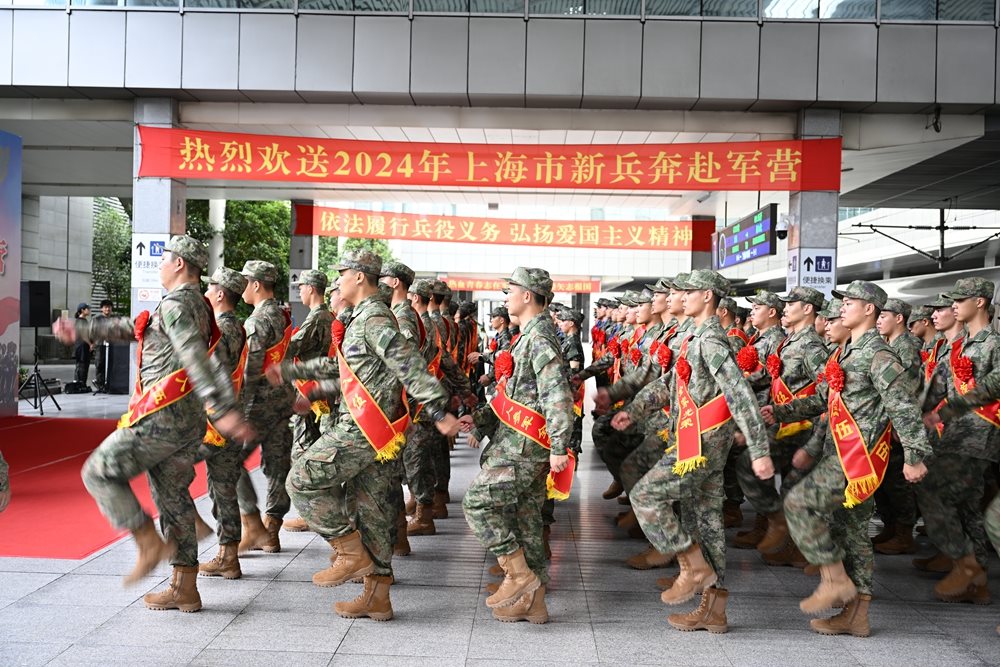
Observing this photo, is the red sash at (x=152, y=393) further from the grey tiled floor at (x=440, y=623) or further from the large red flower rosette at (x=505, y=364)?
the large red flower rosette at (x=505, y=364)

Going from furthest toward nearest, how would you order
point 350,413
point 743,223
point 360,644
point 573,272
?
point 573,272 < point 743,223 < point 350,413 < point 360,644

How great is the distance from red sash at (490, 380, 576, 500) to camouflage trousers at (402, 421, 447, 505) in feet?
6.89

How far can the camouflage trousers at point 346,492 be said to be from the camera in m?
4.29

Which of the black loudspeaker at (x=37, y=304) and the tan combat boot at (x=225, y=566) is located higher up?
the black loudspeaker at (x=37, y=304)

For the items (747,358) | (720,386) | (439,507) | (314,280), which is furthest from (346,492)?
(747,358)

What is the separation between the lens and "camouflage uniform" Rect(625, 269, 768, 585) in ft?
14.4

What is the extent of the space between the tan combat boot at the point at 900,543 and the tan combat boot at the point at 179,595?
4.87 m

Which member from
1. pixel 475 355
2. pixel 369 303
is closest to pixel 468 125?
pixel 475 355

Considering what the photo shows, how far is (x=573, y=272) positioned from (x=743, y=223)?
52.1ft

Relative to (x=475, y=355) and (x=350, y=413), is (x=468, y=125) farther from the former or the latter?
(x=350, y=413)

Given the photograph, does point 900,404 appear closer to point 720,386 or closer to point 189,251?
point 720,386

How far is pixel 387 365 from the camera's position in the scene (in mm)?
4293

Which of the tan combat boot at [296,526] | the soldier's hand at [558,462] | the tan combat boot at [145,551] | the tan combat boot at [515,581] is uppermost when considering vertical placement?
the soldier's hand at [558,462]

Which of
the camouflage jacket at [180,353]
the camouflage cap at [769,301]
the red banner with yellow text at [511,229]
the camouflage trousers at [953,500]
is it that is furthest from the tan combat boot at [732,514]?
the red banner with yellow text at [511,229]
